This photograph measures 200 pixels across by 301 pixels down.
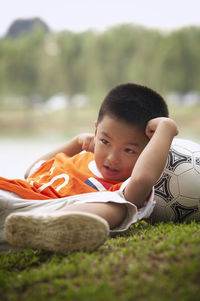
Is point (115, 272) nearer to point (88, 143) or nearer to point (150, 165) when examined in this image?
point (150, 165)

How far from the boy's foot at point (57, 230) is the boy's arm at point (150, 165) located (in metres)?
0.22

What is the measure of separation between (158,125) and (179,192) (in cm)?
30

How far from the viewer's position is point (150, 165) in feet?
3.58

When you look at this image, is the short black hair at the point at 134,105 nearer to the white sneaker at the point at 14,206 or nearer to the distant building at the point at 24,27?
the white sneaker at the point at 14,206

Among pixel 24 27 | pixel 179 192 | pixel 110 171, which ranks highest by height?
pixel 24 27

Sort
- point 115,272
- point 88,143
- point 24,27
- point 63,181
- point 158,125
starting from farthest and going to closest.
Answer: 1. point 24,27
2. point 88,143
3. point 63,181
4. point 158,125
5. point 115,272

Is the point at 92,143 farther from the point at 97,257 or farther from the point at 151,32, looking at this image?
the point at 151,32

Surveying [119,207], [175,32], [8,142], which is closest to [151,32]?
[175,32]

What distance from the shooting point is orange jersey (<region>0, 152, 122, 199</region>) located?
1193 mm

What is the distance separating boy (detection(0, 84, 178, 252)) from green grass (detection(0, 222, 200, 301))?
66 millimetres

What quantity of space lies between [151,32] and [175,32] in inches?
13.6

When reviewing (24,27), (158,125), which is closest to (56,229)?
(158,125)

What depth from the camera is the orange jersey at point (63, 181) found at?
1193mm

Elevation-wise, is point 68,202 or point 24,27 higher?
point 24,27
